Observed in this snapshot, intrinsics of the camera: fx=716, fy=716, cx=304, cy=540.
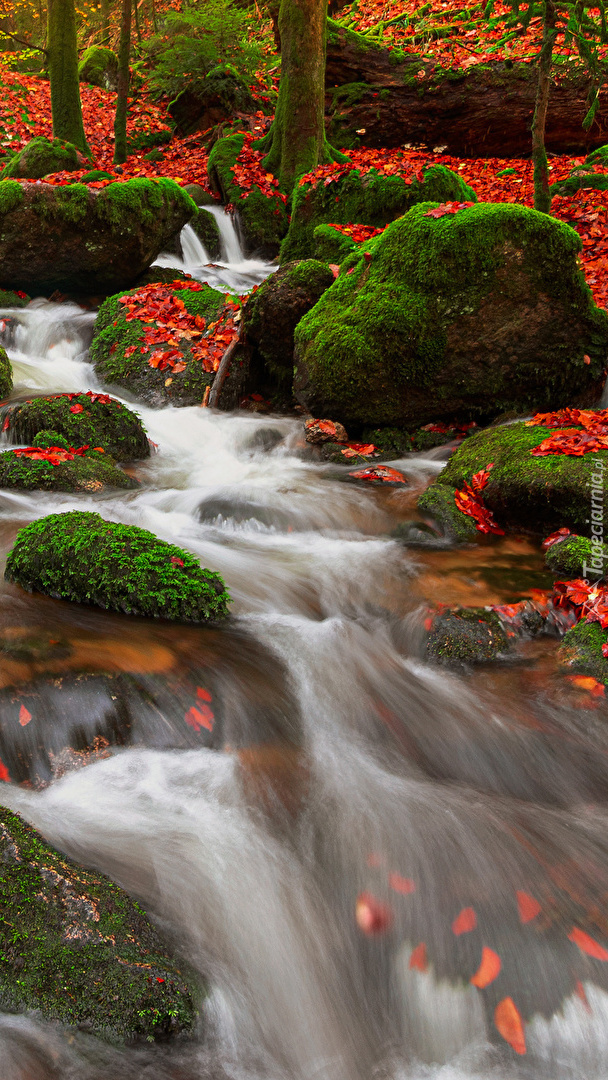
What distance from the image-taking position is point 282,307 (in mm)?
7832

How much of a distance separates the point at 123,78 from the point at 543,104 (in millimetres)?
8072

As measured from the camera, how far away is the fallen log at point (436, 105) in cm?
1427

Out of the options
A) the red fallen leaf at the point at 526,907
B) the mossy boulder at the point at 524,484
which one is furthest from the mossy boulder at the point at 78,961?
the mossy boulder at the point at 524,484

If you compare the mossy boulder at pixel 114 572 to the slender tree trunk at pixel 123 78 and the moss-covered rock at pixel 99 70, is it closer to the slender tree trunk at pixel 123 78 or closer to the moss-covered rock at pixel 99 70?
the slender tree trunk at pixel 123 78

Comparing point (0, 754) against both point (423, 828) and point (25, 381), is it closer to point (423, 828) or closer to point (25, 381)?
point (423, 828)

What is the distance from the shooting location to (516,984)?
2.42 m

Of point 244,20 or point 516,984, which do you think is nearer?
point 516,984

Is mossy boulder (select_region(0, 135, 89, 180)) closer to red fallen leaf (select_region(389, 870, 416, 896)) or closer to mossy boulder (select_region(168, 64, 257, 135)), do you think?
mossy boulder (select_region(168, 64, 257, 135))

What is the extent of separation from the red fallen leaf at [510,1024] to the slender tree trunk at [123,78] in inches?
584

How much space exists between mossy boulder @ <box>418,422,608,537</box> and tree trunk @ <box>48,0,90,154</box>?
39.8 ft

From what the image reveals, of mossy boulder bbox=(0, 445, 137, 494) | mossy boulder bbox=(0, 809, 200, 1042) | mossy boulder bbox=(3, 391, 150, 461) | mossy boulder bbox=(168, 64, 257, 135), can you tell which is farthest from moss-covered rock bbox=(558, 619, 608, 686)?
mossy boulder bbox=(168, 64, 257, 135)

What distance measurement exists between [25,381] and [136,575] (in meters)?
5.40

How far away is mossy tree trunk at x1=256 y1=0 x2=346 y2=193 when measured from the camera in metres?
11.4

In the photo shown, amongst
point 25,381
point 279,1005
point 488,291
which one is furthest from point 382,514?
point 25,381
